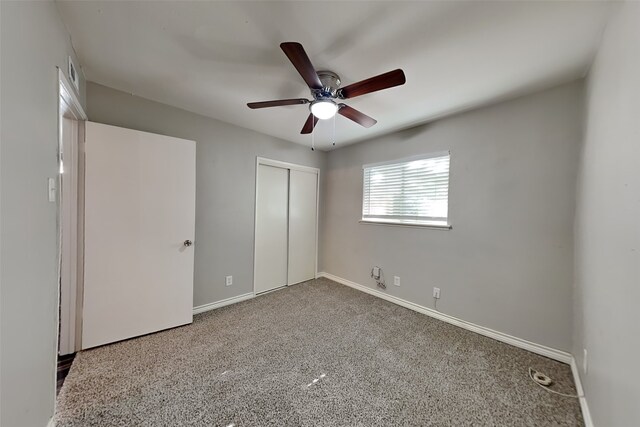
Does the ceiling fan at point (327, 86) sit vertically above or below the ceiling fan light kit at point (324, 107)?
above

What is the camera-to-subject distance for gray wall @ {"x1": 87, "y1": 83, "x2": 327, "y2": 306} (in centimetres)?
238

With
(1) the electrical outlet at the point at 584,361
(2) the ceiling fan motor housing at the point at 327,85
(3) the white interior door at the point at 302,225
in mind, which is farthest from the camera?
(3) the white interior door at the point at 302,225

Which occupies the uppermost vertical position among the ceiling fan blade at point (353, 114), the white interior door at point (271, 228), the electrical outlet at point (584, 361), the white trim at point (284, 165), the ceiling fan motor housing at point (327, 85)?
the ceiling fan motor housing at point (327, 85)

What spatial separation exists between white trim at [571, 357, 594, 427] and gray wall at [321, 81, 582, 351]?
19 centimetres

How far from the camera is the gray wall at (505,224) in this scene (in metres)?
1.92

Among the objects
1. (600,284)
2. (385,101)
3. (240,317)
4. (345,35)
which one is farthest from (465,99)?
(240,317)

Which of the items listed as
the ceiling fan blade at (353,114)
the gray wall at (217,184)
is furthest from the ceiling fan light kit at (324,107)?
the gray wall at (217,184)

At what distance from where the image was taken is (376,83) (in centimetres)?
149

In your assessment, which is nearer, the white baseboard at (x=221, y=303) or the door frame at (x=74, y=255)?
the door frame at (x=74, y=255)

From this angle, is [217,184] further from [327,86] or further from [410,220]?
[410,220]

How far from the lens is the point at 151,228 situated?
2.23m

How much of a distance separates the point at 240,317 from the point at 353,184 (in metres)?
2.45

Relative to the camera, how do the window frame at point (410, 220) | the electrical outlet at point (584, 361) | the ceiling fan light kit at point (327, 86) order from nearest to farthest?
the ceiling fan light kit at point (327, 86) < the electrical outlet at point (584, 361) < the window frame at point (410, 220)

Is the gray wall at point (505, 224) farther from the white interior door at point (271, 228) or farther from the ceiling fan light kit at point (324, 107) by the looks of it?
the white interior door at point (271, 228)
